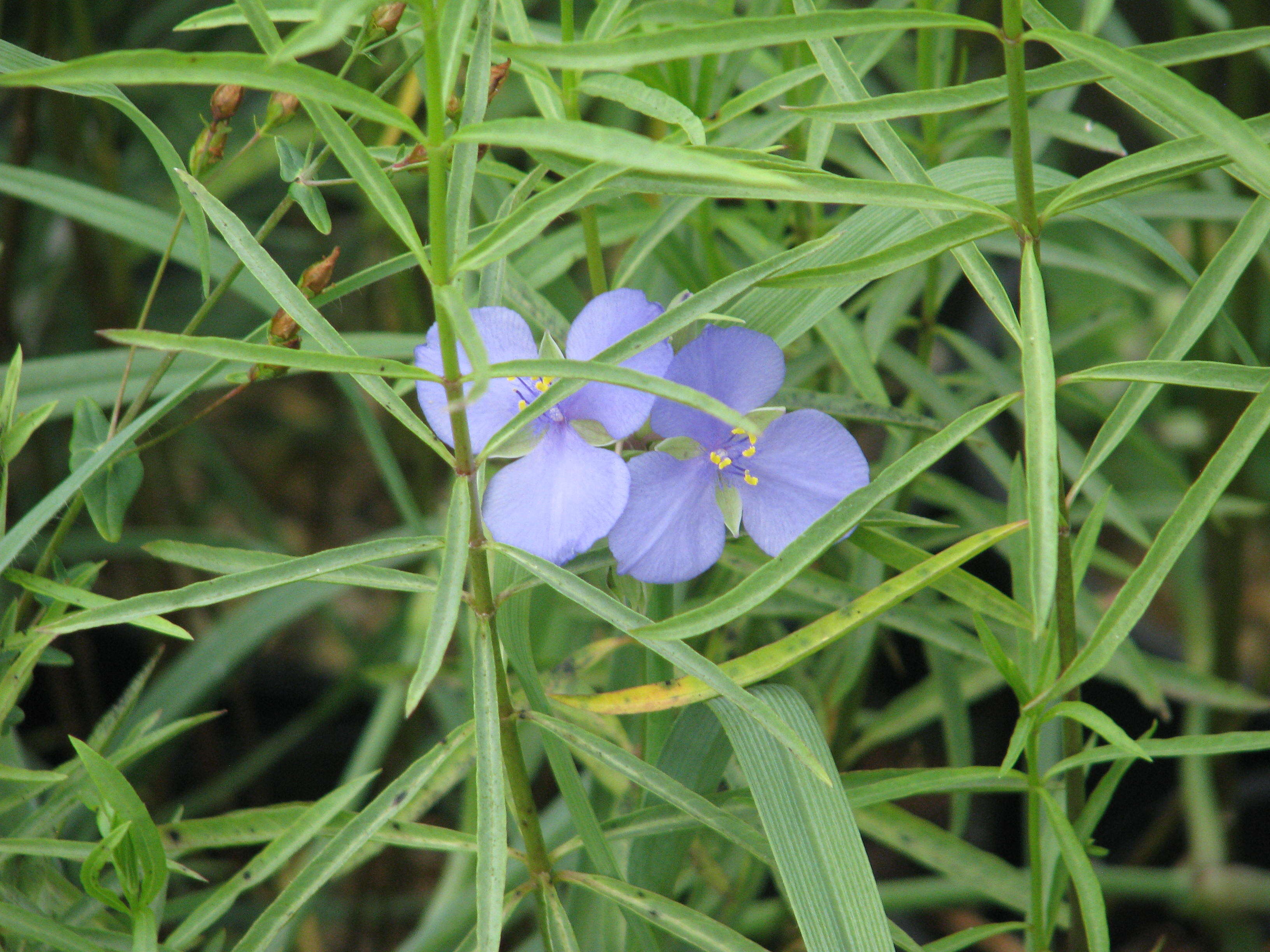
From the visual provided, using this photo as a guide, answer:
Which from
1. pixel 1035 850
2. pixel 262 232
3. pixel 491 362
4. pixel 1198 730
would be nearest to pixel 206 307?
pixel 262 232

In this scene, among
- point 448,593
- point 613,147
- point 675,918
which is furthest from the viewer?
point 675,918

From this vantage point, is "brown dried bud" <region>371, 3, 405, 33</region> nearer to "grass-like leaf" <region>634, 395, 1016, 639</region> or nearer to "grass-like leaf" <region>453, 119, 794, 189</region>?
"grass-like leaf" <region>453, 119, 794, 189</region>

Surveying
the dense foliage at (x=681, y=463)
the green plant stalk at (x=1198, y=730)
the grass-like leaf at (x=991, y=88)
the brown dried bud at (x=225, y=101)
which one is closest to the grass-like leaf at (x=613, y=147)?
the dense foliage at (x=681, y=463)

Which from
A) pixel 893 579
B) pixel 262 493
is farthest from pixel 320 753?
pixel 893 579

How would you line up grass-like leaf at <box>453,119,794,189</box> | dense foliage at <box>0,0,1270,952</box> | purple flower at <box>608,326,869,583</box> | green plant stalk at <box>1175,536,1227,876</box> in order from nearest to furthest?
grass-like leaf at <box>453,119,794,189</box>, dense foliage at <box>0,0,1270,952</box>, purple flower at <box>608,326,869,583</box>, green plant stalk at <box>1175,536,1227,876</box>

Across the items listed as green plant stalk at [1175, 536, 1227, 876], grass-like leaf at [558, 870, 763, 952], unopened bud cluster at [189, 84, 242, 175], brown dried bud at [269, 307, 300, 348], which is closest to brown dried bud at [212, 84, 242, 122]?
unopened bud cluster at [189, 84, 242, 175]

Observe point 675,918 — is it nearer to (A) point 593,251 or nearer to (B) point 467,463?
(B) point 467,463

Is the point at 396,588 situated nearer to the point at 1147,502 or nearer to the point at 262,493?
the point at 1147,502
